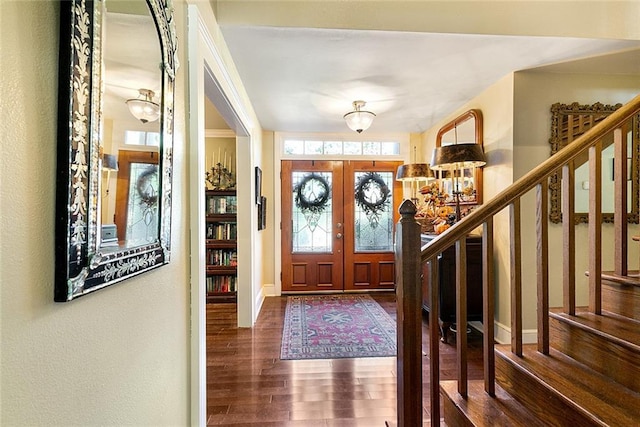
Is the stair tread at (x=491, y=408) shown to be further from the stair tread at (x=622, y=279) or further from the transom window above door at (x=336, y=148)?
the transom window above door at (x=336, y=148)

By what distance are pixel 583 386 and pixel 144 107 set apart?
6.75ft

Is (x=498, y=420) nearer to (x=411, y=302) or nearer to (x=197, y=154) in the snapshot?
(x=411, y=302)

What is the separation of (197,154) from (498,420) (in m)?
1.86

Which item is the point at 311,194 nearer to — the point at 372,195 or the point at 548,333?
the point at 372,195

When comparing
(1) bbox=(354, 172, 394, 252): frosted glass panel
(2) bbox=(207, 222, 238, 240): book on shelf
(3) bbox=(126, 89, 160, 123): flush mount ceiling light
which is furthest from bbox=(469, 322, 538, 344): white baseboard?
(2) bbox=(207, 222, 238, 240): book on shelf

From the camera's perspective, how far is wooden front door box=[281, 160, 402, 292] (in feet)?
17.0

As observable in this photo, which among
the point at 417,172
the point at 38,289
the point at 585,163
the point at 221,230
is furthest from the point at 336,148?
the point at 38,289

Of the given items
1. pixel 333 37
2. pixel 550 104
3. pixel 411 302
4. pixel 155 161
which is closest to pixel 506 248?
pixel 550 104

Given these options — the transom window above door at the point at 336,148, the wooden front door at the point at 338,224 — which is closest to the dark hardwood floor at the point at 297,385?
the wooden front door at the point at 338,224

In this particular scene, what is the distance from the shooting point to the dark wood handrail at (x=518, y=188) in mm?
1489

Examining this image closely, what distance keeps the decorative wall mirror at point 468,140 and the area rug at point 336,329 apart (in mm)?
1675

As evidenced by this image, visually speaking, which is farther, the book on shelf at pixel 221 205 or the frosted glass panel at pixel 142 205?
the book on shelf at pixel 221 205

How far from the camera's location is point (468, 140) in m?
3.80

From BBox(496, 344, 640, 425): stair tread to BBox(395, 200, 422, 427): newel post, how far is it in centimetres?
54
